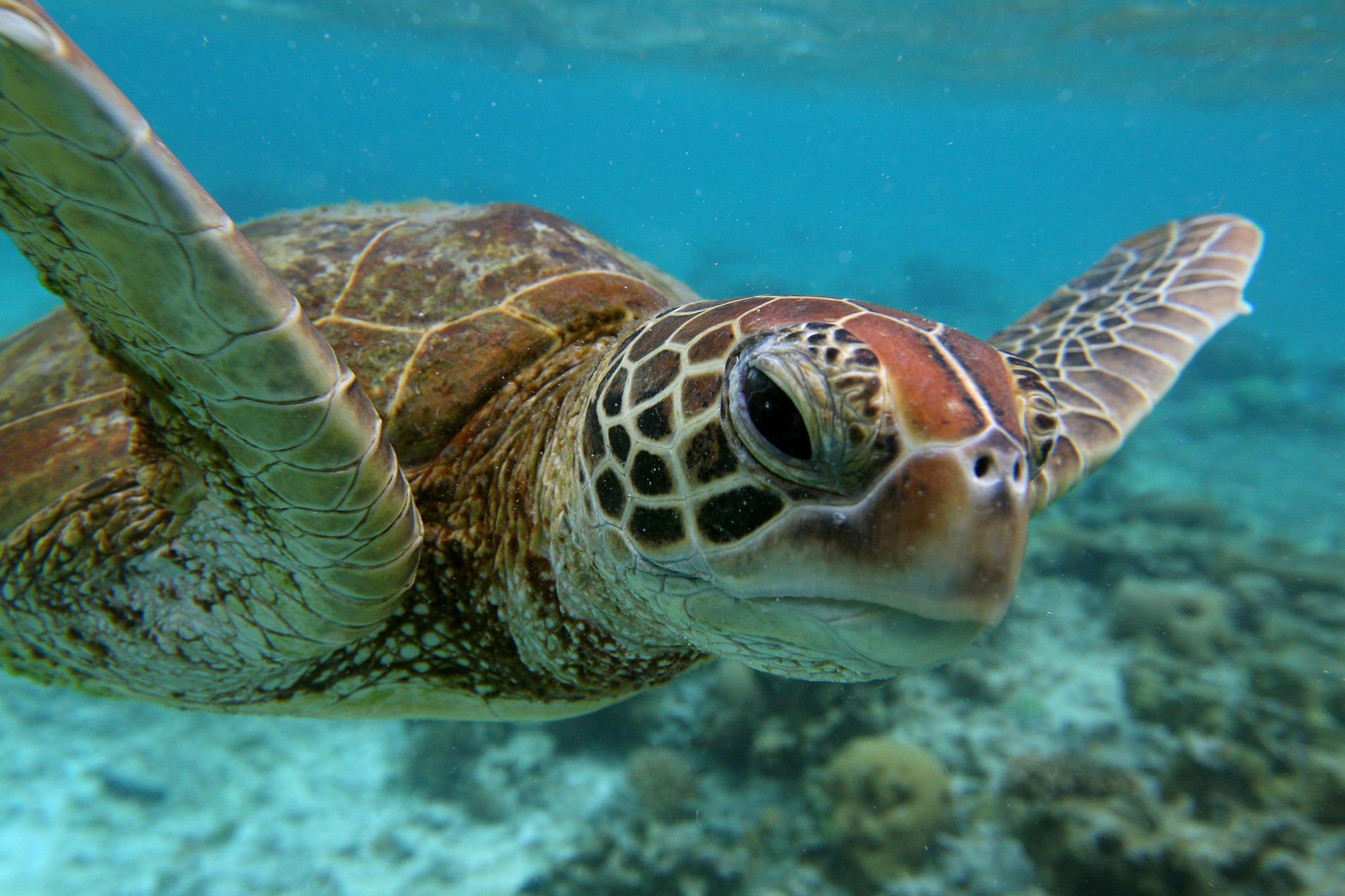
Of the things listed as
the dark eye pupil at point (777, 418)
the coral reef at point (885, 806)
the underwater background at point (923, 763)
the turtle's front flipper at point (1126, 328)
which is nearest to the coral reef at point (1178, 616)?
the underwater background at point (923, 763)

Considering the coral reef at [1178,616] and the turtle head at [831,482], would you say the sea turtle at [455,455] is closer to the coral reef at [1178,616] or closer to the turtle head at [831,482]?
the turtle head at [831,482]

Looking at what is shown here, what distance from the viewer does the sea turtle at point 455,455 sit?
0.86 m

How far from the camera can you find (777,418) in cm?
96

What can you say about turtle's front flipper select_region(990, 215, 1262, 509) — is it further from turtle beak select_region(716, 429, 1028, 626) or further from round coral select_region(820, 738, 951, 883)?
round coral select_region(820, 738, 951, 883)

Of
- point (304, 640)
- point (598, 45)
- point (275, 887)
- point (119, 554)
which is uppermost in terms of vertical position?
point (598, 45)

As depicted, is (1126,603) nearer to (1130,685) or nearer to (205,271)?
(1130,685)

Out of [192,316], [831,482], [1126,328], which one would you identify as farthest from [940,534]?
[1126,328]

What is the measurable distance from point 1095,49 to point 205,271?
1038 inches

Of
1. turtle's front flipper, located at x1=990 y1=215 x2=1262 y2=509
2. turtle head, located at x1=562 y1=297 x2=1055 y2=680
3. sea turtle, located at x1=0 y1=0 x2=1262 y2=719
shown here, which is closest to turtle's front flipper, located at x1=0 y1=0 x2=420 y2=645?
sea turtle, located at x1=0 y1=0 x2=1262 y2=719

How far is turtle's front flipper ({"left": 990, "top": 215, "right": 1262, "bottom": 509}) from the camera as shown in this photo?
7.07ft

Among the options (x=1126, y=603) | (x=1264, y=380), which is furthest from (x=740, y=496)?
(x=1264, y=380)

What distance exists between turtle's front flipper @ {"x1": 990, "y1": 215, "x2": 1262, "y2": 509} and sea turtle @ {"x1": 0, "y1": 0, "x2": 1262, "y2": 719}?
0.07 feet

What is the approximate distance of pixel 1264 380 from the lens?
1262 cm

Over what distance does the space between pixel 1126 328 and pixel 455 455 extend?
2618mm
